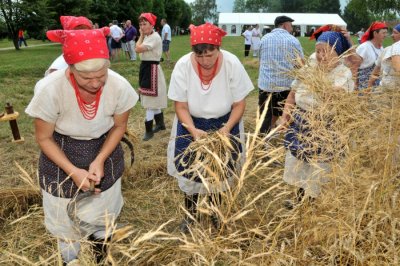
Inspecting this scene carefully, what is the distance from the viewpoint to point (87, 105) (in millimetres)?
1983

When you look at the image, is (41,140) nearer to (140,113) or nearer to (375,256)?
(375,256)

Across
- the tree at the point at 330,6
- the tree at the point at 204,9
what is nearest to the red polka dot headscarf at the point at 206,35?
the tree at the point at 330,6

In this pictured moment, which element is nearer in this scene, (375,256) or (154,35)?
(375,256)

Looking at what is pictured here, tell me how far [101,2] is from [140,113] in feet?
94.5

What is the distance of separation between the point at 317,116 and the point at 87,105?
1143 mm

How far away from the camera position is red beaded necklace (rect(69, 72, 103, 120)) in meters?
1.94

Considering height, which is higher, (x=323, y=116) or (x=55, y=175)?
(x=323, y=116)

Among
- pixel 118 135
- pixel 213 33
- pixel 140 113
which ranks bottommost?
pixel 140 113

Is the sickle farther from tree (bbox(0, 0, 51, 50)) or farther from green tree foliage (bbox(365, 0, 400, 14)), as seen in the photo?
green tree foliage (bbox(365, 0, 400, 14))

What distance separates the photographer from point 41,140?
1974 millimetres

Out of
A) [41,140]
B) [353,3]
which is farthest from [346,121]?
[353,3]

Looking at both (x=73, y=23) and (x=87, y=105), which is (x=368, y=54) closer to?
(x=73, y=23)

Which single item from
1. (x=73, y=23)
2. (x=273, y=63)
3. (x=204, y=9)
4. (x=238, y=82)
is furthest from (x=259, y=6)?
(x=238, y=82)

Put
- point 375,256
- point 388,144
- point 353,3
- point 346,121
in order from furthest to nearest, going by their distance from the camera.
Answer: point 353,3
point 346,121
point 388,144
point 375,256
